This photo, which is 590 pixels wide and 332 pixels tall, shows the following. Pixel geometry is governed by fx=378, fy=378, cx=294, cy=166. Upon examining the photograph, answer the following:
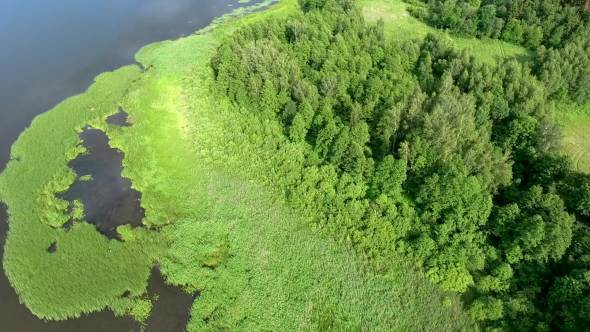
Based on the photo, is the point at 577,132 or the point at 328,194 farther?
the point at 577,132

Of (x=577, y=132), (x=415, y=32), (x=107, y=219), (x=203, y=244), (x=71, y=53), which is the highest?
(x=415, y=32)

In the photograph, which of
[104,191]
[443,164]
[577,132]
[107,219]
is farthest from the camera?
[577,132]

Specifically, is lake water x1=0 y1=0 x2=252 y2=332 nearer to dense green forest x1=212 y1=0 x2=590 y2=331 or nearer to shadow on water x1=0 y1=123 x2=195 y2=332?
shadow on water x1=0 y1=123 x2=195 y2=332

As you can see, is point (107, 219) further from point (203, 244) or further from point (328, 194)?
point (328, 194)

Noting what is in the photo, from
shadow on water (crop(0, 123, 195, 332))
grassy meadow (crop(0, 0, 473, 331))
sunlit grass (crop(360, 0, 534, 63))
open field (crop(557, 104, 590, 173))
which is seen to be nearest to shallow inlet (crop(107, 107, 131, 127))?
shadow on water (crop(0, 123, 195, 332))

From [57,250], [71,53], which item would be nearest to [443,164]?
[57,250]

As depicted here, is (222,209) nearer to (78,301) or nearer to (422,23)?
(78,301)

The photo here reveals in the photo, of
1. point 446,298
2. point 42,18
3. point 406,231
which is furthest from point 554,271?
point 42,18

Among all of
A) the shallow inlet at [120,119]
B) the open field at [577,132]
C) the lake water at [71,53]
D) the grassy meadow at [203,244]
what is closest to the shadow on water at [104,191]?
the grassy meadow at [203,244]
